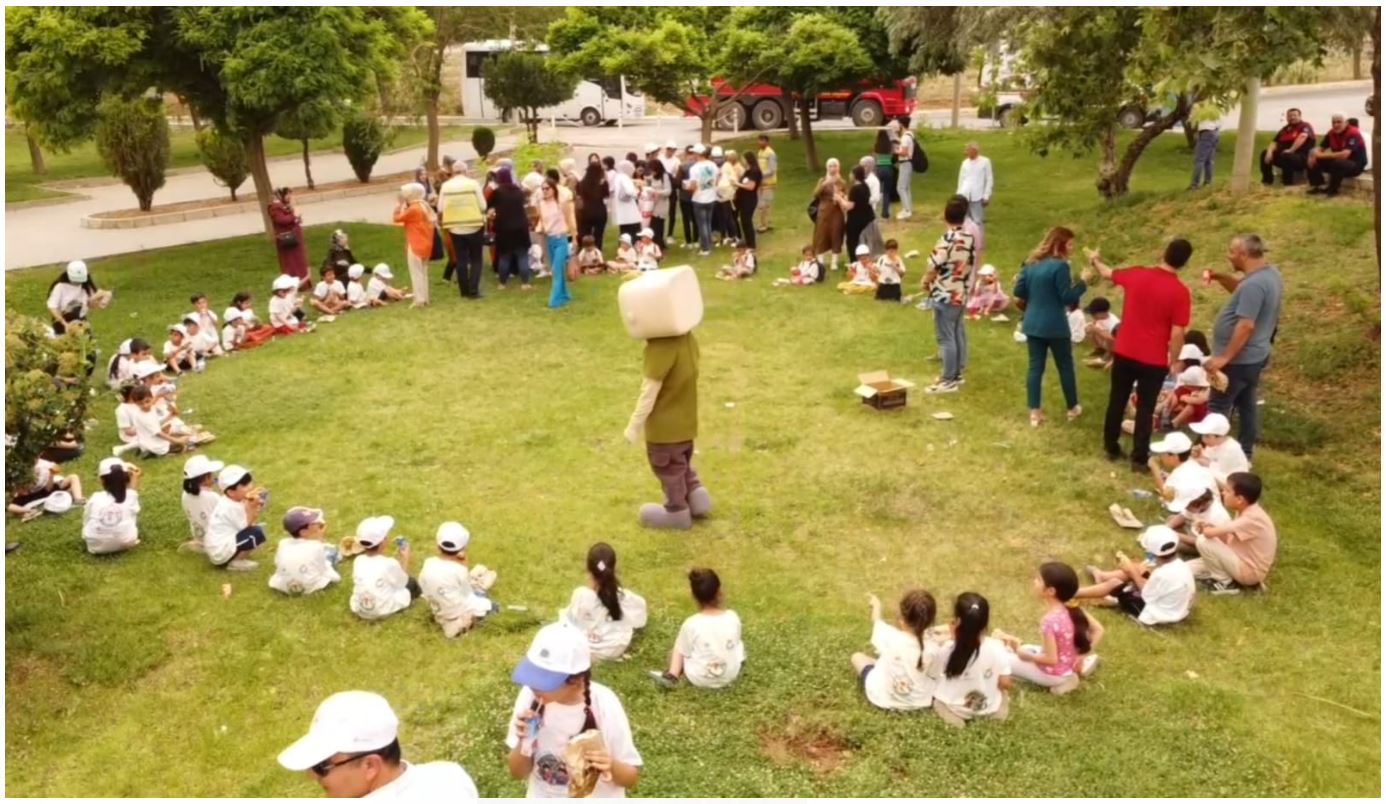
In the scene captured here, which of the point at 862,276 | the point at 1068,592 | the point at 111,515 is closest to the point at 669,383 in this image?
the point at 1068,592

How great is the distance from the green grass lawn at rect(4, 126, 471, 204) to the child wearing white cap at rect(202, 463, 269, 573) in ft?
57.7

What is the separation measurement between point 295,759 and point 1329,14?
8794 mm

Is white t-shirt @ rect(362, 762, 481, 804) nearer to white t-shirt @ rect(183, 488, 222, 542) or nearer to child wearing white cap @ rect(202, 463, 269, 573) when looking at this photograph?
child wearing white cap @ rect(202, 463, 269, 573)

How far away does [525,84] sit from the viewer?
33188mm

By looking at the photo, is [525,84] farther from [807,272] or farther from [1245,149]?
[1245,149]

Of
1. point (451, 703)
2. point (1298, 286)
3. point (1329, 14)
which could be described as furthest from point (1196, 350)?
point (451, 703)

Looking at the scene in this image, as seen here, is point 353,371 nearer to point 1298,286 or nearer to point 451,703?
point 451,703

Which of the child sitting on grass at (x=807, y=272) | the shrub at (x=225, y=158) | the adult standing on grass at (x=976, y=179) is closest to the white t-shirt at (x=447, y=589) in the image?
the child sitting on grass at (x=807, y=272)

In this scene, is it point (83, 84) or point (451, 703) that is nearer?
point (451, 703)

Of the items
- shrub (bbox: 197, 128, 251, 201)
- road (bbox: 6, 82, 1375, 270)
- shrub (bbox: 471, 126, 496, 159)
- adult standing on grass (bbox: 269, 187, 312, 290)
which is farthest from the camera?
shrub (bbox: 471, 126, 496, 159)

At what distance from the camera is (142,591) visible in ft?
22.7

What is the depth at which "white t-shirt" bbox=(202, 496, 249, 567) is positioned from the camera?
7.11 meters

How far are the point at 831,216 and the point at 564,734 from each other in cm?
1148

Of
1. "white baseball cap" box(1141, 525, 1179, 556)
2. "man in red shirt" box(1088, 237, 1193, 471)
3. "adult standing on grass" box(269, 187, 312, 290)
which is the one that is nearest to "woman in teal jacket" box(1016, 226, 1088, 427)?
"man in red shirt" box(1088, 237, 1193, 471)
